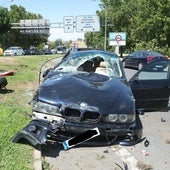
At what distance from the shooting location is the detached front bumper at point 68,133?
228 inches

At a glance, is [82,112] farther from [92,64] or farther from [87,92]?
[92,64]

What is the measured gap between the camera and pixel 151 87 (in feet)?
29.1

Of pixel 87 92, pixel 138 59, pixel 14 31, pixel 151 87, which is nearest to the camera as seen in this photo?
pixel 87 92

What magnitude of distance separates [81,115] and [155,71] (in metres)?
3.87

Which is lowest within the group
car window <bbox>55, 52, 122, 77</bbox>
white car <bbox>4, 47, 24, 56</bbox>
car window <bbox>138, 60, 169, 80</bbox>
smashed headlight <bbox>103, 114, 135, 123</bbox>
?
white car <bbox>4, 47, 24, 56</bbox>

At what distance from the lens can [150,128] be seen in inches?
323

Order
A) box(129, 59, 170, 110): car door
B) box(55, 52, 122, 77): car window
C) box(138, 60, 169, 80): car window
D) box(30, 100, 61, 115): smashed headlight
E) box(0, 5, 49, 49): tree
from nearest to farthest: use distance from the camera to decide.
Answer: box(30, 100, 61, 115): smashed headlight
box(55, 52, 122, 77): car window
box(129, 59, 170, 110): car door
box(138, 60, 169, 80): car window
box(0, 5, 49, 49): tree

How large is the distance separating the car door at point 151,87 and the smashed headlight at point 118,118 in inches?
94.5

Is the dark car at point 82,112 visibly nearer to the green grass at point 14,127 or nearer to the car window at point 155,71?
the green grass at point 14,127

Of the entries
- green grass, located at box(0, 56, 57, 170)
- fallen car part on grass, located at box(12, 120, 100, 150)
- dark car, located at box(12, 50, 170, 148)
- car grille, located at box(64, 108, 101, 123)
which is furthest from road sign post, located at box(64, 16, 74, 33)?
fallen car part on grass, located at box(12, 120, 100, 150)

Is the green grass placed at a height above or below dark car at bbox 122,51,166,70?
above

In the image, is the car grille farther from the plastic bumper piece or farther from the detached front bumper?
the plastic bumper piece

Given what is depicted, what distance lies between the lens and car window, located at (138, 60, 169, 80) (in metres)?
9.06

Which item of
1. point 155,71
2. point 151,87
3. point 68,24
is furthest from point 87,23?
point 151,87
